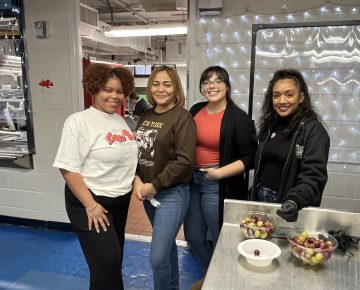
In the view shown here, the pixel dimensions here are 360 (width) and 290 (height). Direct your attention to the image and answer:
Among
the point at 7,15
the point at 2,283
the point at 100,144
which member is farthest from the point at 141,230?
the point at 7,15

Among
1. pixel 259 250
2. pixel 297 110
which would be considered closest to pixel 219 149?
pixel 297 110

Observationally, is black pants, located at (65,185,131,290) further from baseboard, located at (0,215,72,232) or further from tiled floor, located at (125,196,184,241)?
baseboard, located at (0,215,72,232)

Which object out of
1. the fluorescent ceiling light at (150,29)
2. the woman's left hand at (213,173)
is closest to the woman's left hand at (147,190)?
the woman's left hand at (213,173)

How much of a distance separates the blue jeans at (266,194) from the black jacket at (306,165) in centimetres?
6

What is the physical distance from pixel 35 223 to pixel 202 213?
82.2 inches

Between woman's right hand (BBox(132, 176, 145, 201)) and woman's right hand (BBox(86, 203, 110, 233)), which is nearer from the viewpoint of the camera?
woman's right hand (BBox(86, 203, 110, 233))

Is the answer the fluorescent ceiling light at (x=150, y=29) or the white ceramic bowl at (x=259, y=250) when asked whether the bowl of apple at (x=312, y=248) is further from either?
the fluorescent ceiling light at (x=150, y=29)

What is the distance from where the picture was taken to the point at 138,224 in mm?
3330

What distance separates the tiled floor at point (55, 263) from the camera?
226 cm

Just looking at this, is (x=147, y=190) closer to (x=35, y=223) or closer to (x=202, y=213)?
(x=202, y=213)

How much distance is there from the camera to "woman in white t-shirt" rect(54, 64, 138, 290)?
1.46 m

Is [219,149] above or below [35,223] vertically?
above

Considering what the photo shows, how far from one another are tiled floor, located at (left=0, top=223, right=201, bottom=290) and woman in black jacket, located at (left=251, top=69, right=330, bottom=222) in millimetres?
1171

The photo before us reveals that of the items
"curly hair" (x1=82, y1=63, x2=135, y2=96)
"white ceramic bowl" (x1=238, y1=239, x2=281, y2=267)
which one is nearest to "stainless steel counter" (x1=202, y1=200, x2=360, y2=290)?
"white ceramic bowl" (x1=238, y1=239, x2=281, y2=267)
